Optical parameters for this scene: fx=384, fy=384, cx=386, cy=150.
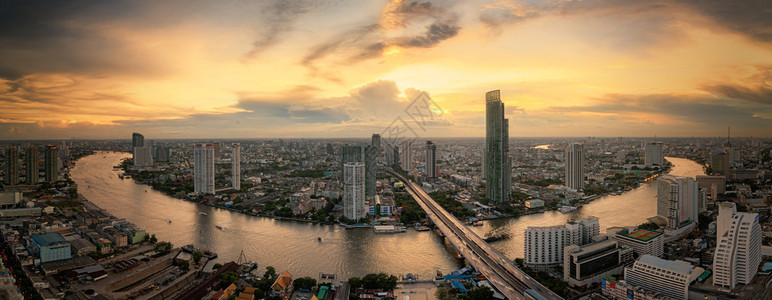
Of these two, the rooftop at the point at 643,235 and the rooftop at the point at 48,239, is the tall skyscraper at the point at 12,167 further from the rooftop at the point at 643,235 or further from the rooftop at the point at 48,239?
the rooftop at the point at 643,235

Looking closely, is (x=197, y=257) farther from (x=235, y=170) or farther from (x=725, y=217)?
(x=725, y=217)

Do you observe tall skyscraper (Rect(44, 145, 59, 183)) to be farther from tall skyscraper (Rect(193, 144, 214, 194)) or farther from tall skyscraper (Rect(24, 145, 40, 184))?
tall skyscraper (Rect(193, 144, 214, 194))

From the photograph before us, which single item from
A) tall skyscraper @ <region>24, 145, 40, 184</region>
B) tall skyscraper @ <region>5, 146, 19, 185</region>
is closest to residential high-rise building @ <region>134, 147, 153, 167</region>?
tall skyscraper @ <region>24, 145, 40, 184</region>

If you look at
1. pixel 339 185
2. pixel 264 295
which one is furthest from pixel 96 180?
pixel 264 295

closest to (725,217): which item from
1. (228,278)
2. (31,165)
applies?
(228,278)

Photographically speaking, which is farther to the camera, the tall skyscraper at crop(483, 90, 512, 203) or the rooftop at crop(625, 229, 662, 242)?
the tall skyscraper at crop(483, 90, 512, 203)

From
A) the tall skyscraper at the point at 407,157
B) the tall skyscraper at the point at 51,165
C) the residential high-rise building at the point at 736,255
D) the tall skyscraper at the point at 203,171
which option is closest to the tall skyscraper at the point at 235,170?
the tall skyscraper at the point at 203,171
